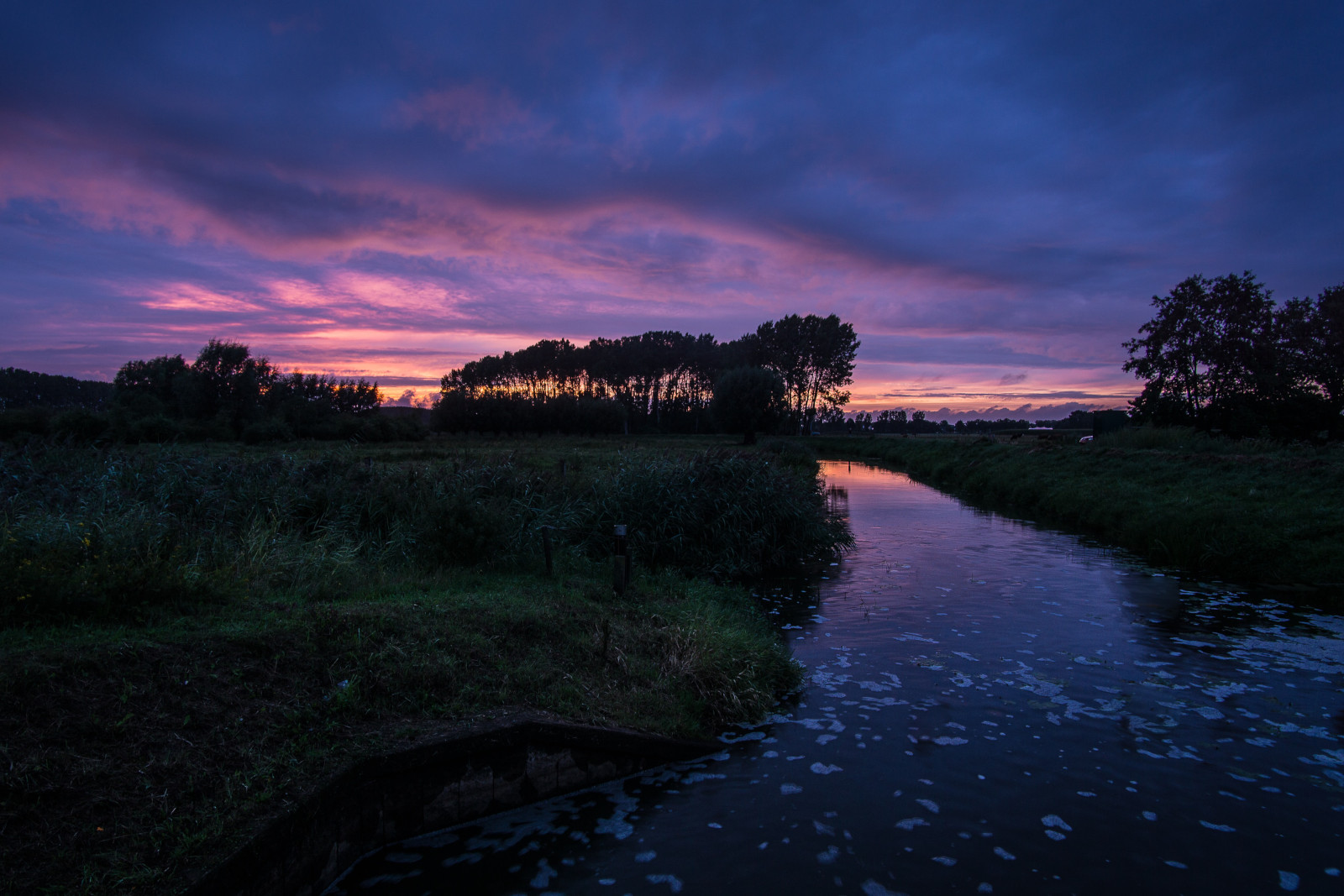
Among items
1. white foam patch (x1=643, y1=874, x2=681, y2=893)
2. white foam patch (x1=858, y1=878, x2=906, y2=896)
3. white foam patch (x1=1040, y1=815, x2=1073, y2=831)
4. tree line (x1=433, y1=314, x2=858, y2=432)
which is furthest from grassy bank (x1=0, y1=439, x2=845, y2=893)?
tree line (x1=433, y1=314, x2=858, y2=432)

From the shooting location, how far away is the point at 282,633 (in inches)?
229

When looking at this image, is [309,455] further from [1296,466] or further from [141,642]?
[1296,466]

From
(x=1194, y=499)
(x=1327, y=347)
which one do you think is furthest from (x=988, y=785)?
(x=1327, y=347)

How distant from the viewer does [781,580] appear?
14047 mm

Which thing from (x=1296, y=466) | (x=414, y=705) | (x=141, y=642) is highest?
(x=1296, y=466)

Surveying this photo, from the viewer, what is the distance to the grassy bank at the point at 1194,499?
44.8ft

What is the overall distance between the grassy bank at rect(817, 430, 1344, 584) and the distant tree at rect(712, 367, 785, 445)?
34660 millimetres

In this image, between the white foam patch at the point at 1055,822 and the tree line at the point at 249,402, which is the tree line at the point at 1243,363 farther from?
the tree line at the point at 249,402

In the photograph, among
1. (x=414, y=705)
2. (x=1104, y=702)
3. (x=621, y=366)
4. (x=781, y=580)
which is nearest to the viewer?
(x=414, y=705)

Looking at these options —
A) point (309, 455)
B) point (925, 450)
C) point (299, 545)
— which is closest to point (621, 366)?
point (925, 450)

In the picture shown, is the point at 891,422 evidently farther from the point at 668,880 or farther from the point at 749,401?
the point at 668,880

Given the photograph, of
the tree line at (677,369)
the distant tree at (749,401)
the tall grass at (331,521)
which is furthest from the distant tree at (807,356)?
the tall grass at (331,521)

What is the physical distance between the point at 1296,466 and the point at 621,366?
86.5 meters

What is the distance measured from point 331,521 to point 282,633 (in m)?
6.45
